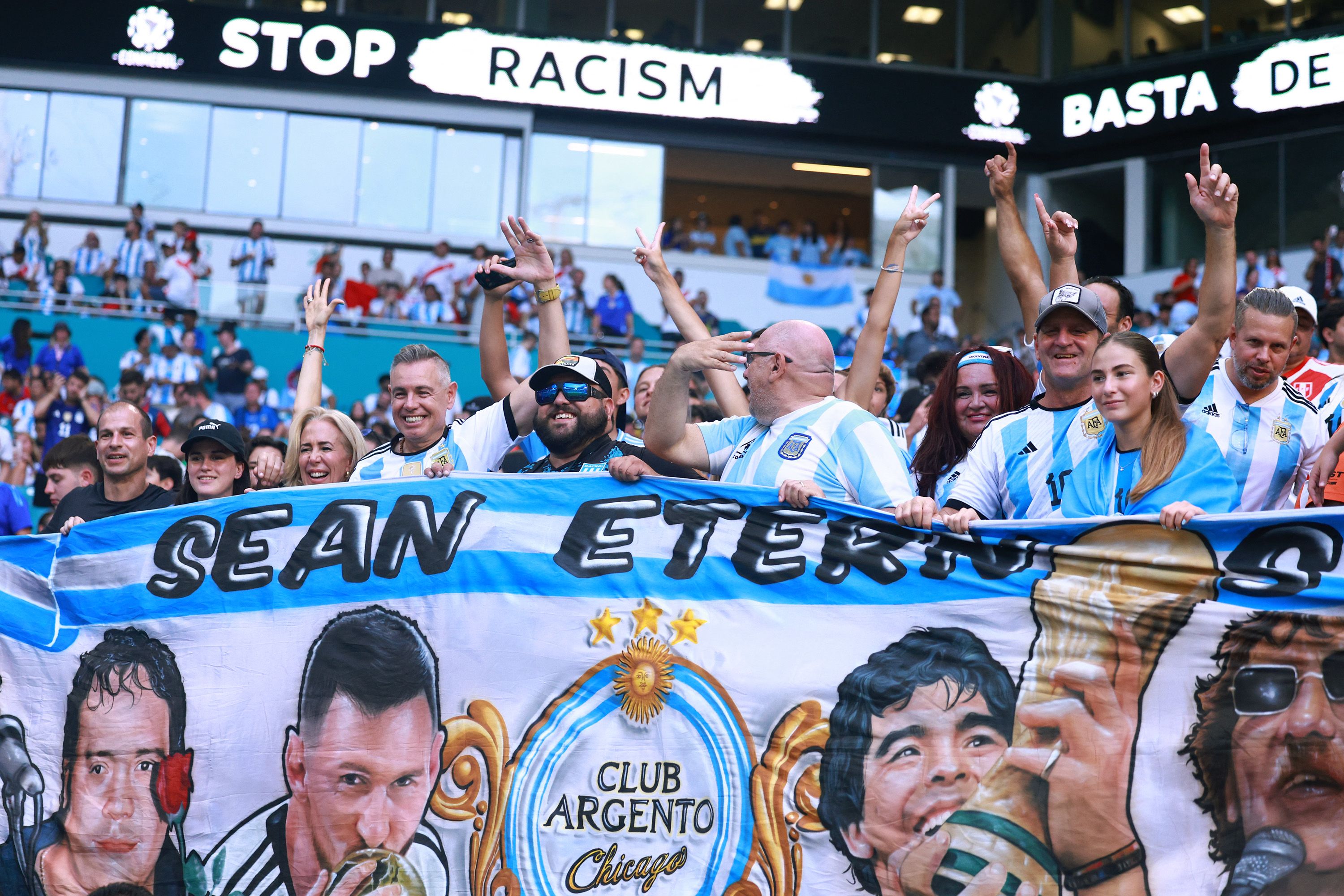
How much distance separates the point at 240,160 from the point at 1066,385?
2123cm

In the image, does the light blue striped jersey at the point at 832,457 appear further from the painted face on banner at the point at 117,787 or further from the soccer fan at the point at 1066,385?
the painted face on banner at the point at 117,787

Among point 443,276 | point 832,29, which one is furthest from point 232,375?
point 832,29

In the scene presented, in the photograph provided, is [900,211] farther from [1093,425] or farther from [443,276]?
→ [1093,425]

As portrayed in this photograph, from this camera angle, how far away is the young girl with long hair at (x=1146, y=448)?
4.04 m

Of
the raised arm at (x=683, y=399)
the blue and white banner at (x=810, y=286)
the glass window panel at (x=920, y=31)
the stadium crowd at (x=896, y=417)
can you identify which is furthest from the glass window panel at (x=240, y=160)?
the raised arm at (x=683, y=399)

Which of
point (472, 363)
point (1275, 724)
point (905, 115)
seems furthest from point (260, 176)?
point (1275, 724)

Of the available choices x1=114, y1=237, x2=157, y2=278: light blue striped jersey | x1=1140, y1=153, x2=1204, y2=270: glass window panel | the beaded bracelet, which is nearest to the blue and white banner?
x1=1140, y1=153, x2=1204, y2=270: glass window panel

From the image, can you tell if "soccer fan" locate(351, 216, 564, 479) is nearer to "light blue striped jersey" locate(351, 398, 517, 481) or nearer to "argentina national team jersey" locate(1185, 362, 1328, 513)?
"light blue striped jersey" locate(351, 398, 517, 481)

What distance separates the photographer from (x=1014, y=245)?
A: 5.85 metres

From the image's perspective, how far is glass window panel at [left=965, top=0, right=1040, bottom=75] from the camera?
25953mm

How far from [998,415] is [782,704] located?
1615 mm

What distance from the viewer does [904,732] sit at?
3.94 meters

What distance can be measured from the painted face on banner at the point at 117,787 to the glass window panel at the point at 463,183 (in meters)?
19.9

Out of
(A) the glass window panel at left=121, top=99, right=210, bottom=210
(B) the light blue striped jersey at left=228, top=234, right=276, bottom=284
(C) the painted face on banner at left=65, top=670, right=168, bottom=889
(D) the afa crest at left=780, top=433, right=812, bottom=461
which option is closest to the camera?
(C) the painted face on banner at left=65, top=670, right=168, bottom=889
